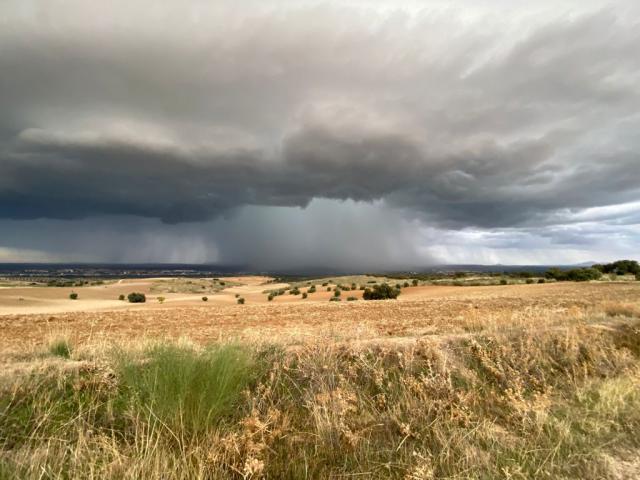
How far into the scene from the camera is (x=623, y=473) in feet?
13.0

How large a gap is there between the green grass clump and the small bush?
3.98 meters

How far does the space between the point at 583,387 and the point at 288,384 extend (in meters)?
5.08

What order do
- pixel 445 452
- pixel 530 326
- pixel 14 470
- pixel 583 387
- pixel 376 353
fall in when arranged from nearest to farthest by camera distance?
pixel 14 470, pixel 445 452, pixel 583 387, pixel 376 353, pixel 530 326

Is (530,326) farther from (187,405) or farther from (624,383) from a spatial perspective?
(187,405)

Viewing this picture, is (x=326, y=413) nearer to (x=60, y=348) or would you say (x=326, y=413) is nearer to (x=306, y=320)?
(x=60, y=348)

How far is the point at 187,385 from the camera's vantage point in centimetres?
531

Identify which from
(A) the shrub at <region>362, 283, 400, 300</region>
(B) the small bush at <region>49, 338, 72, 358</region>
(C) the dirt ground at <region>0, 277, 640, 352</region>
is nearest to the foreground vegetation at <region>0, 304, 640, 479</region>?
(B) the small bush at <region>49, 338, 72, 358</region>

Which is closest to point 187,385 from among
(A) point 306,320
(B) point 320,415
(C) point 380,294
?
(B) point 320,415

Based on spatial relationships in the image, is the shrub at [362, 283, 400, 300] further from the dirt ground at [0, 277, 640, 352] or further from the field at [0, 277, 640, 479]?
the field at [0, 277, 640, 479]

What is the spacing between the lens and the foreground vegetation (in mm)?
4164

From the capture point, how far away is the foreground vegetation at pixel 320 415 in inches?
164

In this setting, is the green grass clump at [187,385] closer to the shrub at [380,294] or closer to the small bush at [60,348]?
the small bush at [60,348]

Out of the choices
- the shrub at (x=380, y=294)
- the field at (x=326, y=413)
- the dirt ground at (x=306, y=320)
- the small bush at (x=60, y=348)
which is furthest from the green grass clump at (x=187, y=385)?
the shrub at (x=380, y=294)

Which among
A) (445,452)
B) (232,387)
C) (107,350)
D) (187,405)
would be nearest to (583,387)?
(445,452)
